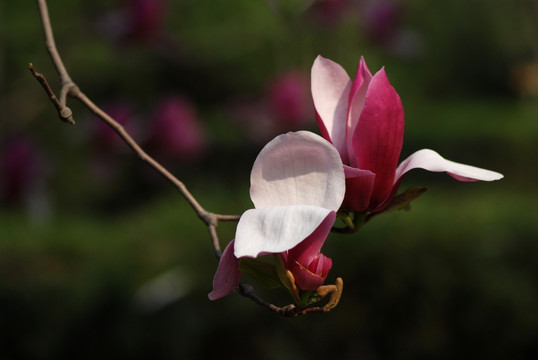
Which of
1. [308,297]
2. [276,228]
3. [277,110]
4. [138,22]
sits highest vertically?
[276,228]

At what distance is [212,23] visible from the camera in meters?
5.25

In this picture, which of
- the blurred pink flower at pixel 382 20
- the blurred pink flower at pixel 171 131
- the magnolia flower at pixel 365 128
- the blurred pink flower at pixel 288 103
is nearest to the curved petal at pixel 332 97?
the magnolia flower at pixel 365 128

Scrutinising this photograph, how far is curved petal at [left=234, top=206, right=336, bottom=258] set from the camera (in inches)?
19.4

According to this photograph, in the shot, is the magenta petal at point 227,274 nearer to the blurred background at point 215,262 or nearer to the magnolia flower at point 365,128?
the magnolia flower at point 365,128

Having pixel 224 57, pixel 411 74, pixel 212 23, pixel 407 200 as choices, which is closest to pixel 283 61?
pixel 224 57

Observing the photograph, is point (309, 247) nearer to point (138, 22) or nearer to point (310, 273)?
point (310, 273)

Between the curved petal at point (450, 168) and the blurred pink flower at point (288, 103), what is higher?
the curved petal at point (450, 168)

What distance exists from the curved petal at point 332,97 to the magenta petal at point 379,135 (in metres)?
0.02

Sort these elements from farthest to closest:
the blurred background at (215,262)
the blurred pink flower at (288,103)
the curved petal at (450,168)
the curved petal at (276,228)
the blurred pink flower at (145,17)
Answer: the blurred pink flower at (288,103), the blurred pink flower at (145,17), the blurred background at (215,262), the curved petal at (450,168), the curved petal at (276,228)

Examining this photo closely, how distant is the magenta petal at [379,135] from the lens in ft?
2.06

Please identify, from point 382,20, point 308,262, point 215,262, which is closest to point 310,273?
point 308,262

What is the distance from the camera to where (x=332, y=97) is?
0.65 metres

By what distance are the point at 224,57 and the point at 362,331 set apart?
3202mm

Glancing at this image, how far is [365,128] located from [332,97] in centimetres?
5
